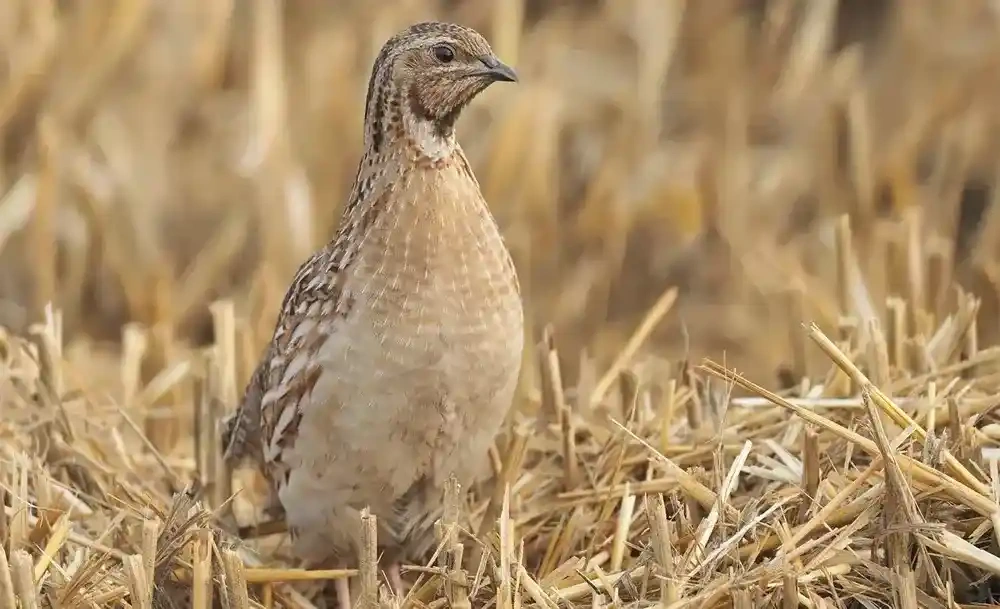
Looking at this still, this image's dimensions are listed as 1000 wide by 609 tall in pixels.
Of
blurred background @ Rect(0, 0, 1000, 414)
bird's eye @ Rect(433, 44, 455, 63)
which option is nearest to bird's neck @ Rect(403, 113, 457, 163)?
bird's eye @ Rect(433, 44, 455, 63)

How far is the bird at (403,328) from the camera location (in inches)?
106

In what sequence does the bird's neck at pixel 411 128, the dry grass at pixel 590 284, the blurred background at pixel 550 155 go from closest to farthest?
the dry grass at pixel 590 284
the bird's neck at pixel 411 128
the blurred background at pixel 550 155

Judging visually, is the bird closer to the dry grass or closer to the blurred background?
the dry grass

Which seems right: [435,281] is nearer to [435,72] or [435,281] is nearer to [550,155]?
[435,72]

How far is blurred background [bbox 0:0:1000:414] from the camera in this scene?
15.6 ft

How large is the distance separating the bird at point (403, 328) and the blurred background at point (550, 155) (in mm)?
1523

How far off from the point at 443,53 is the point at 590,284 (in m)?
2.22

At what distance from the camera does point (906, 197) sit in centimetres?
501

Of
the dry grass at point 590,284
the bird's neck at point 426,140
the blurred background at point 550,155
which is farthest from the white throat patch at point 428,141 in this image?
the blurred background at point 550,155

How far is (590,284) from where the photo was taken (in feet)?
16.1

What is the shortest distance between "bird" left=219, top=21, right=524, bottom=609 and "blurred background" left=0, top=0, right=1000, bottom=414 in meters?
1.52

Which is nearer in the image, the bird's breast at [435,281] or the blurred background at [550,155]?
the bird's breast at [435,281]

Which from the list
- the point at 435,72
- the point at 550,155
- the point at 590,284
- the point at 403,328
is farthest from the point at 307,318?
the point at 550,155

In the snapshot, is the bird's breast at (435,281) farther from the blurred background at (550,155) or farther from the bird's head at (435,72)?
the blurred background at (550,155)
